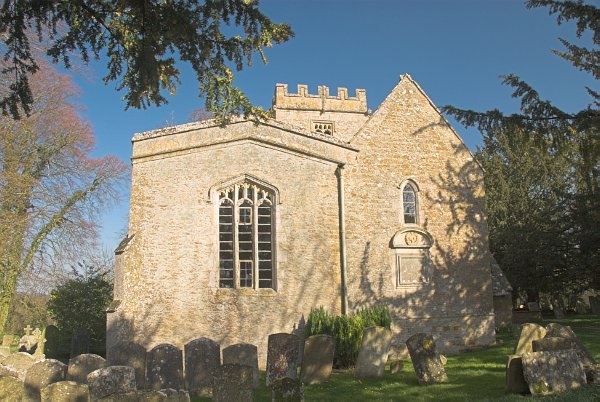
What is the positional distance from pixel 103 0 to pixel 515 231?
23.4 m

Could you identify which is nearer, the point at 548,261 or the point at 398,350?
the point at 398,350

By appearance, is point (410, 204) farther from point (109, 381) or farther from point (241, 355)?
point (109, 381)

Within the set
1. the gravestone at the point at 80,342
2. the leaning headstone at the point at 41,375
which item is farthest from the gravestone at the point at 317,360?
the gravestone at the point at 80,342

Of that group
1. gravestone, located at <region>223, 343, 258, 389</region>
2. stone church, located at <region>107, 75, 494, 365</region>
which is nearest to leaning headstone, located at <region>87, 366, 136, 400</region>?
gravestone, located at <region>223, 343, 258, 389</region>

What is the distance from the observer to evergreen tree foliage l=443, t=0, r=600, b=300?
10.3 metres

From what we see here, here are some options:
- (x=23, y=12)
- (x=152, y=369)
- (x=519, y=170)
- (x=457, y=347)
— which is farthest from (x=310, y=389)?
(x=519, y=170)

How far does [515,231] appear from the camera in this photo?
25844mm

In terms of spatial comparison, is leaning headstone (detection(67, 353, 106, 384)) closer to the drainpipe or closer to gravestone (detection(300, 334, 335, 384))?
gravestone (detection(300, 334, 335, 384))

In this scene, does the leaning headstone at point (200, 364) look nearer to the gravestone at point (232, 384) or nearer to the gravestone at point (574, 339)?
the gravestone at point (232, 384)

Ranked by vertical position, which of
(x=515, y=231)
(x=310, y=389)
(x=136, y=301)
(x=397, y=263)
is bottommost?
(x=310, y=389)

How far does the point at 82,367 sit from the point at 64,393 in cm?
307

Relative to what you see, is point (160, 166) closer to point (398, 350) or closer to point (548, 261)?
point (398, 350)

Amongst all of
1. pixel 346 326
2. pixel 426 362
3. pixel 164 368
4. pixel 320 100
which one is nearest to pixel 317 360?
pixel 426 362

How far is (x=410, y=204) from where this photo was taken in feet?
55.6
